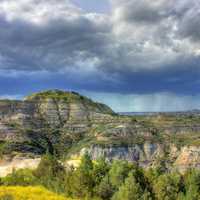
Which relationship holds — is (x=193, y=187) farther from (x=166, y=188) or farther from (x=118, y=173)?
(x=118, y=173)

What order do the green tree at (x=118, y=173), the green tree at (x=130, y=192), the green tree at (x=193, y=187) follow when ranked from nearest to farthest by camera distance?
the green tree at (x=130, y=192) < the green tree at (x=193, y=187) < the green tree at (x=118, y=173)

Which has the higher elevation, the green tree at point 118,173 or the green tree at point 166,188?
the green tree at point 118,173

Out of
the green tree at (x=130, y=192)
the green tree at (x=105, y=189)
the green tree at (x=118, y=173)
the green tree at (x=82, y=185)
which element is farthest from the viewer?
the green tree at (x=118, y=173)

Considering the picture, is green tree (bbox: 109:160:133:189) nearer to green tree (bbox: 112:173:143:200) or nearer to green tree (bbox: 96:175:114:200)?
green tree (bbox: 96:175:114:200)

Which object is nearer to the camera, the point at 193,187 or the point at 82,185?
the point at 82,185

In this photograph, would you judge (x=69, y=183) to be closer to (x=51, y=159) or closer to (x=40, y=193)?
(x=51, y=159)

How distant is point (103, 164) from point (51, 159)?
19.7 meters

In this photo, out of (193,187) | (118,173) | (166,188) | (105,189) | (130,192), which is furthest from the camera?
(193,187)

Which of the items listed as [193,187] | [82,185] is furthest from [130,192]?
[193,187]

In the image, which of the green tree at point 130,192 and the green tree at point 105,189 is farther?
the green tree at point 105,189

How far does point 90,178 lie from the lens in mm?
156625

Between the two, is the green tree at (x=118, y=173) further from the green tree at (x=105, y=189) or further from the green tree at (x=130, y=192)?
the green tree at (x=130, y=192)

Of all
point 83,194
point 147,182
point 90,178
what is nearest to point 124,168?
point 147,182

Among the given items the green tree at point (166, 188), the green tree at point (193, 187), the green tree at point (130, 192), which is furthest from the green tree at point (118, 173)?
the green tree at point (193, 187)
